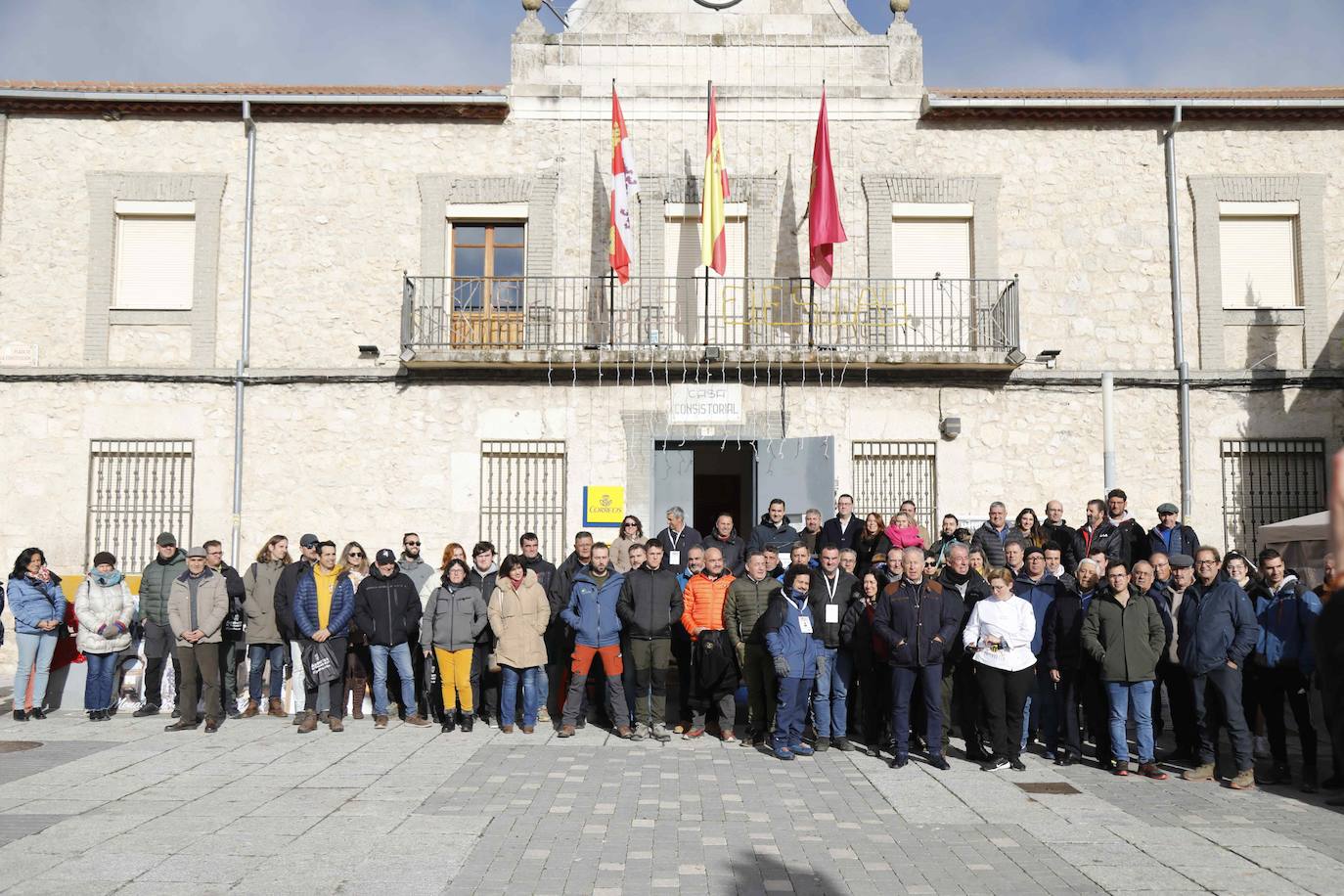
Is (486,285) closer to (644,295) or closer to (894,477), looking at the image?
(644,295)

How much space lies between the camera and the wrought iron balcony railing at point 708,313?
14.1 meters

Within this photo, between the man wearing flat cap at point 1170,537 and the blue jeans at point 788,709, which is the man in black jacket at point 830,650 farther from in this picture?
the man wearing flat cap at point 1170,537

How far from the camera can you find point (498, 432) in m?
14.1

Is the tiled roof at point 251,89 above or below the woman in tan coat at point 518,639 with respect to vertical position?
above

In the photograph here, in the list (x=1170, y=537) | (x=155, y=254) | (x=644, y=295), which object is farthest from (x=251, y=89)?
(x=1170, y=537)

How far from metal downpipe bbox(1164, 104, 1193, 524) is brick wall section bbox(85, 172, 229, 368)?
12133 millimetres

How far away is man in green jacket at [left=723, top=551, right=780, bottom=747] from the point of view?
31.0 feet

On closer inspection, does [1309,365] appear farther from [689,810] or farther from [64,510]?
[64,510]

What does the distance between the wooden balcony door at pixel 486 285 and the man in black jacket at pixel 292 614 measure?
4.20m

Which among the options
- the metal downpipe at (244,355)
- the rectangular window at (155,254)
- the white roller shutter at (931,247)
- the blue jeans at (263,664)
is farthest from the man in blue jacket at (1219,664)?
the rectangular window at (155,254)

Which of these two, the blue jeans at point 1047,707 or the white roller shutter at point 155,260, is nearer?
the blue jeans at point 1047,707

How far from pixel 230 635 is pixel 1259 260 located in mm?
13024

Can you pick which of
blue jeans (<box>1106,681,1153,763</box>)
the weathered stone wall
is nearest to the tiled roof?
the weathered stone wall

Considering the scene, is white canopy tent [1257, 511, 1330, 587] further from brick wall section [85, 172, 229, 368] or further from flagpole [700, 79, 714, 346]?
brick wall section [85, 172, 229, 368]
